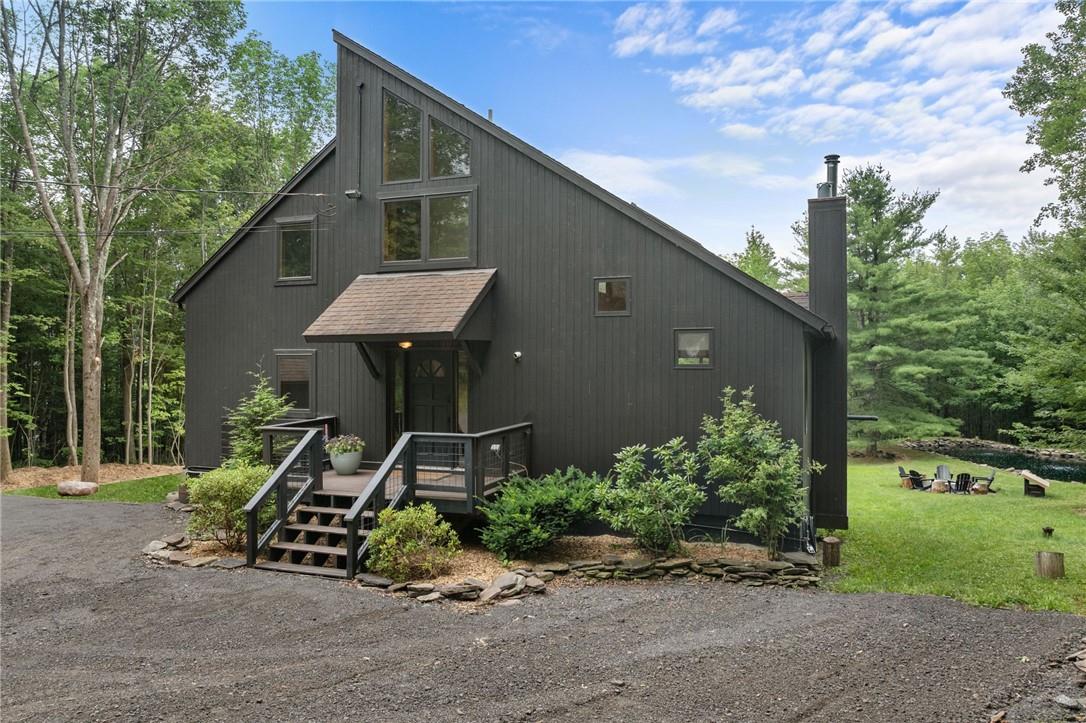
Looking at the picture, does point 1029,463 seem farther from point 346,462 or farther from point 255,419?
point 255,419

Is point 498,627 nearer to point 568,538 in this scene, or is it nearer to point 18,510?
point 568,538

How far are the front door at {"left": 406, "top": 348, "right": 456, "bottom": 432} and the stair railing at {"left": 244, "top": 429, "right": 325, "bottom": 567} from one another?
5.83 feet

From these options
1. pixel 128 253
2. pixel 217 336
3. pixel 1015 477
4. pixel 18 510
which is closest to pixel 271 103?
pixel 128 253

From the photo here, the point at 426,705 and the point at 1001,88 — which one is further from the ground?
the point at 1001,88

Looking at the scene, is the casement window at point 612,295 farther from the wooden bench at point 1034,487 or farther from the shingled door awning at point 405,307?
the wooden bench at point 1034,487

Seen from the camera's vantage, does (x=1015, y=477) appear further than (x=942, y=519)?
Yes

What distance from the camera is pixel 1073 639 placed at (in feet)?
16.3

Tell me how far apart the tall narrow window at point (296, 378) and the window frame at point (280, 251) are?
119 cm

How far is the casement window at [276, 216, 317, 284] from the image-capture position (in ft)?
34.3

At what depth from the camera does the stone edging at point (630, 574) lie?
6.18 meters

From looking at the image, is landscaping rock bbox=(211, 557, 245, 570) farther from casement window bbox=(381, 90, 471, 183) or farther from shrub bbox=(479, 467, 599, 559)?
casement window bbox=(381, 90, 471, 183)

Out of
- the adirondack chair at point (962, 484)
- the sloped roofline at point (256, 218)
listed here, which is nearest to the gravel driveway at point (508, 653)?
the sloped roofline at point (256, 218)

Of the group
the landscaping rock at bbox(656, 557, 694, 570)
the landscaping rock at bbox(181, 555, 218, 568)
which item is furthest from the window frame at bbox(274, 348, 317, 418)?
the landscaping rock at bbox(656, 557, 694, 570)

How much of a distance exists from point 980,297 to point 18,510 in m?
31.3
